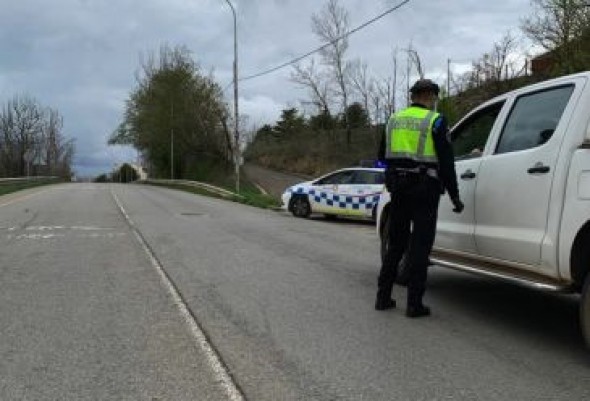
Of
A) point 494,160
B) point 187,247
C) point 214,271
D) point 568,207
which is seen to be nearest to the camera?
point 568,207

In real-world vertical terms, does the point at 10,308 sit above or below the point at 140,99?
below

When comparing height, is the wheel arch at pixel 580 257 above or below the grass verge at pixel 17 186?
above

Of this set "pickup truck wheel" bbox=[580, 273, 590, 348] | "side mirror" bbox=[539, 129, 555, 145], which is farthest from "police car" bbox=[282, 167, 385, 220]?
"pickup truck wheel" bbox=[580, 273, 590, 348]

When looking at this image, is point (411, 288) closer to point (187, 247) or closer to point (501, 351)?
point (501, 351)

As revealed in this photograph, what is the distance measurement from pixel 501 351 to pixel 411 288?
1.27m

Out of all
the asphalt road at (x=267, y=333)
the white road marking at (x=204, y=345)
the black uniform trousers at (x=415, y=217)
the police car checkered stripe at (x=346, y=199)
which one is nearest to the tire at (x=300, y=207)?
the police car checkered stripe at (x=346, y=199)

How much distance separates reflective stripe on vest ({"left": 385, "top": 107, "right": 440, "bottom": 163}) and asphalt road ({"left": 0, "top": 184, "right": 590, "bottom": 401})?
4.88 ft

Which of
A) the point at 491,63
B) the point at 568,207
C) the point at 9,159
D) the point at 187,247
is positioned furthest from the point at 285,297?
the point at 9,159

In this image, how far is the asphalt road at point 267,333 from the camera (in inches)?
197

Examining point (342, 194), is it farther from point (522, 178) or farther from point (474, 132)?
point (522, 178)

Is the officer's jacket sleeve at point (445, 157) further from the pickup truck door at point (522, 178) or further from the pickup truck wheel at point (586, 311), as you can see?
the pickup truck wheel at point (586, 311)

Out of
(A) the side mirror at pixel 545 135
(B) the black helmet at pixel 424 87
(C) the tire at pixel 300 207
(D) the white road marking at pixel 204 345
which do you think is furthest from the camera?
(C) the tire at pixel 300 207

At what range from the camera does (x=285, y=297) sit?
8.09 metres

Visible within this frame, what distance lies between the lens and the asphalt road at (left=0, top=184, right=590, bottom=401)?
5.02m
